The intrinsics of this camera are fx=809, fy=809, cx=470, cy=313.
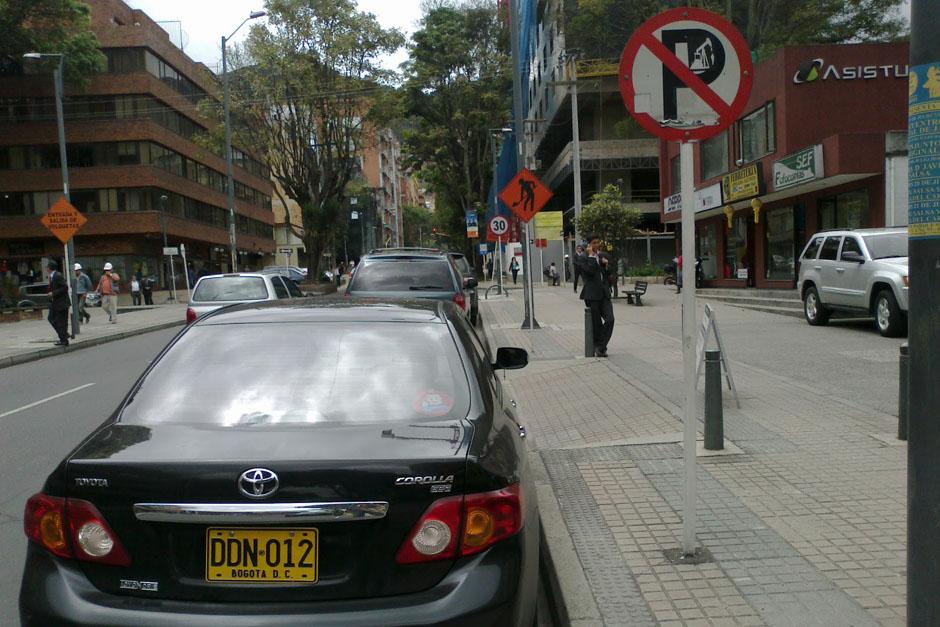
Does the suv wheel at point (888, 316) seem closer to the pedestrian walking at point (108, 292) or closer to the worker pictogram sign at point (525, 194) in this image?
the worker pictogram sign at point (525, 194)

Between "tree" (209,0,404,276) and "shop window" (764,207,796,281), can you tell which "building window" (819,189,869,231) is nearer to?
"shop window" (764,207,796,281)

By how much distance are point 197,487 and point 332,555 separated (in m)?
0.48

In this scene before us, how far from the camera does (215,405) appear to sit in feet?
10.4

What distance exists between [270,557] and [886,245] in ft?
48.3

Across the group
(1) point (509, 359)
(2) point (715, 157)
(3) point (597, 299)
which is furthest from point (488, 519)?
(2) point (715, 157)

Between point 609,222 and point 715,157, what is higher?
point 715,157

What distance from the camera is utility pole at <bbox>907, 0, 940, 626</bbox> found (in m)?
2.65

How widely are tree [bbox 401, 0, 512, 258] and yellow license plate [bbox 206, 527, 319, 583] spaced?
161 feet

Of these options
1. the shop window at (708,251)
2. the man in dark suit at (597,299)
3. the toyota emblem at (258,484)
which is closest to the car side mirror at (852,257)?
the man in dark suit at (597,299)

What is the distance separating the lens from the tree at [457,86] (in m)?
50.6

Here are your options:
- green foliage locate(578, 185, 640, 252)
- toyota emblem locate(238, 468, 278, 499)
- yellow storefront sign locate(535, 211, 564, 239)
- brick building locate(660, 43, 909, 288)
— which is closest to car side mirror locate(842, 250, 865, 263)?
brick building locate(660, 43, 909, 288)

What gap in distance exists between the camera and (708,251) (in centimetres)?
3191

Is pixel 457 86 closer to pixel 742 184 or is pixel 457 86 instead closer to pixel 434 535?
pixel 742 184

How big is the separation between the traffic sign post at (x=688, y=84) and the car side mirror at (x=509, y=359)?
1195mm
